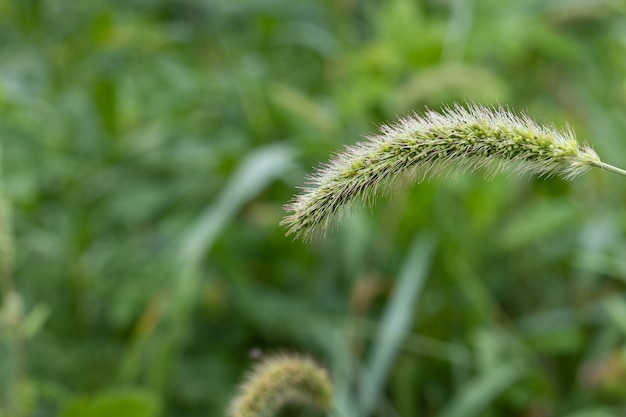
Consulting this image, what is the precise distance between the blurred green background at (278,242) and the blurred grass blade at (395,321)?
0.01 meters

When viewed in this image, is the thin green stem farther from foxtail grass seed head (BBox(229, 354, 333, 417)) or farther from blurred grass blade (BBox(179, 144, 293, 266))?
blurred grass blade (BBox(179, 144, 293, 266))

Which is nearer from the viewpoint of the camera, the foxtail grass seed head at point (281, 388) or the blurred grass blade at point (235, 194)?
the foxtail grass seed head at point (281, 388)

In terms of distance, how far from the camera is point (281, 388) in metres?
2.06

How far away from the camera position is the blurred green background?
3.60 meters

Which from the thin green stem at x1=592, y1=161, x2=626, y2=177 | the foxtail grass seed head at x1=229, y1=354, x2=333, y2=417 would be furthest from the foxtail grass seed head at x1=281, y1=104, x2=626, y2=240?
the foxtail grass seed head at x1=229, y1=354, x2=333, y2=417

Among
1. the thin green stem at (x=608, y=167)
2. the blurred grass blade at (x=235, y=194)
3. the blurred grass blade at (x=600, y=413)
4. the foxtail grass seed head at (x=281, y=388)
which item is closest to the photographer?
the thin green stem at (x=608, y=167)

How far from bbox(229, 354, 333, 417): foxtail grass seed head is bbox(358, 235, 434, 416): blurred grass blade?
140cm

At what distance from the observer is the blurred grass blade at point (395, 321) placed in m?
3.54

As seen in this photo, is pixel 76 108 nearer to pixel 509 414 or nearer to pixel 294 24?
pixel 294 24

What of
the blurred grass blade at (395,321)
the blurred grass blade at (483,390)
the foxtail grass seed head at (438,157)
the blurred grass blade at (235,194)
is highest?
the blurred grass blade at (235,194)

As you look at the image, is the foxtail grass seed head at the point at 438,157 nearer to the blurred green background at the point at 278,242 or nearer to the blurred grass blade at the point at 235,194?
the blurred green background at the point at 278,242

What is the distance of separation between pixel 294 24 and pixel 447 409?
2819mm

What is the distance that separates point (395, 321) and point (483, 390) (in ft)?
1.47

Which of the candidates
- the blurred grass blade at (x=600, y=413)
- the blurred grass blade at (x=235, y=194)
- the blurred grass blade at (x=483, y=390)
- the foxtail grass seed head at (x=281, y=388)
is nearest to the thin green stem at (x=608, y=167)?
the foxtail grass seed head at (x=281, y=388)
